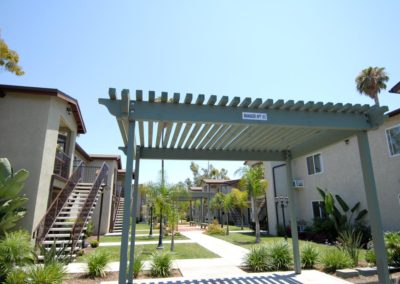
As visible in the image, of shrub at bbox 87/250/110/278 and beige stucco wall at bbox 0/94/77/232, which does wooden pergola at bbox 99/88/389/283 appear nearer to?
shrub at bbox 87/250/110/278

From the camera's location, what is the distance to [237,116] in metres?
5.42

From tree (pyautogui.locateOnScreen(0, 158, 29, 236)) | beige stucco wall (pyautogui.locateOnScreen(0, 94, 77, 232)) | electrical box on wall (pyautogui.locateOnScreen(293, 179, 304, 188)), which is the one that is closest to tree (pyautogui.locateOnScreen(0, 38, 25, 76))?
beige stucco wall (pyautogui.locateOnScreen(0, 94, 77, 232))

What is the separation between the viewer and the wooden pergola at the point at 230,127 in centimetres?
505

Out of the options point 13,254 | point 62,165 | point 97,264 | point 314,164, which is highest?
point 314,164

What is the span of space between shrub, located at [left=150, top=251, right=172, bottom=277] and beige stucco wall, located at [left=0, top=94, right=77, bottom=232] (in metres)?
5.97

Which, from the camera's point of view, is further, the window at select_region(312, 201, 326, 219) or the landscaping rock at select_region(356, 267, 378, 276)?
the window at select_region(312, 201, 326, 219)

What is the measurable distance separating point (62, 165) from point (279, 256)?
12.0 meters

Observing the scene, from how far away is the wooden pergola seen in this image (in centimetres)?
505

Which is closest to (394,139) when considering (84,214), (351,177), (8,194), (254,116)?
(351,177)

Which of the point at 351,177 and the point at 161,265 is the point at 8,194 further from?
the point at 351,177

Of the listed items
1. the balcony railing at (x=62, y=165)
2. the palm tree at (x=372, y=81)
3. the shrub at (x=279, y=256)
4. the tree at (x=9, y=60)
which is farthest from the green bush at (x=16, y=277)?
the palm tree at (x=372, y=81)

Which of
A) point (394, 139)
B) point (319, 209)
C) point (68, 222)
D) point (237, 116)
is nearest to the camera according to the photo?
point (237, 116)

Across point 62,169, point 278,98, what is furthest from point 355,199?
point 62,169

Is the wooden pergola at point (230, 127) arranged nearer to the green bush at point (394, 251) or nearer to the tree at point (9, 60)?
the green bush at point (394, 251)
